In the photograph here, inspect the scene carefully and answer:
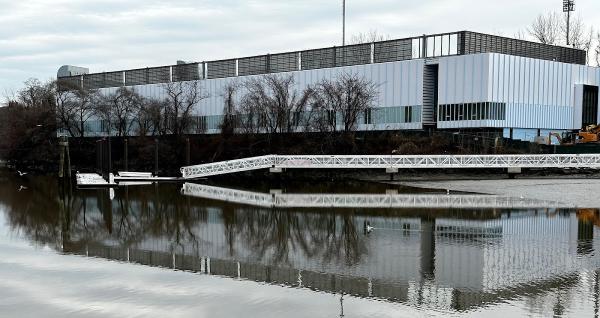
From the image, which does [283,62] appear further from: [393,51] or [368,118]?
[393,51]

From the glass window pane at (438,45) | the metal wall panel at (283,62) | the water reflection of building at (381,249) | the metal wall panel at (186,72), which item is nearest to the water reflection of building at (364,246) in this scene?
the water reflection of building at (381,249)

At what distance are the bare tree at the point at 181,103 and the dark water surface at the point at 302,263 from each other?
1577 inches

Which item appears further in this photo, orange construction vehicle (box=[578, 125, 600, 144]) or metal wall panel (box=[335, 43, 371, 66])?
metal wall panel (box=[335, 43, 371, 66])

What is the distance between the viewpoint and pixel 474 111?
5450 centimetres

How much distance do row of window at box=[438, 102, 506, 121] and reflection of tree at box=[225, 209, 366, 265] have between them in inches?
1324

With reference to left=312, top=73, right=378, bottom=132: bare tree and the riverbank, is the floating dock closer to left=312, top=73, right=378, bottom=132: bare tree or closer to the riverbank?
the riverbank

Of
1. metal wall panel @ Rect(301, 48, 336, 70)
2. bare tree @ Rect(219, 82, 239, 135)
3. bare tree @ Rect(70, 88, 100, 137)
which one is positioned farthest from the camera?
bare tree @ Rect(70, 88, 100, 137)

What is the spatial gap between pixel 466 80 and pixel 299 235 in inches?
1567

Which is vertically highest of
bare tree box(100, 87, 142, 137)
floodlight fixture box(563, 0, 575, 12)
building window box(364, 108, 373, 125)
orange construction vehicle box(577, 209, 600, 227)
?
floodlight fixture box(563, 0, 575, 12)

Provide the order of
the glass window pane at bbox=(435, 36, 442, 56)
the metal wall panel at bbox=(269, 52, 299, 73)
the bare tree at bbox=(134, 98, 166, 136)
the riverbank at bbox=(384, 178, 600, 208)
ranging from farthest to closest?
the bare tree at bbox=(134, 98, 166, 136)
the metal wall panel at bbox=(269, 52, 299, 73)
the glass window pane at bbox=(435, 36, 442, 56)
the riverbank at bbox=(384, 178, 600, 208)

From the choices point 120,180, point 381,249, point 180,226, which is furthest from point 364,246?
point 120,180

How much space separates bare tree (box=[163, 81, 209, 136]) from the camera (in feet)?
217

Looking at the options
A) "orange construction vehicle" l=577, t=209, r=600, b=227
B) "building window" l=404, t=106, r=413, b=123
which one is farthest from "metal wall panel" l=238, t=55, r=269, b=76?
"orange construction vehicle" l=577, t=209, r=600, b=227

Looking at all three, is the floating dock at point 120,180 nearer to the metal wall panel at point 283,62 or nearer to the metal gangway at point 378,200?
the metal gangway at point 378,200
